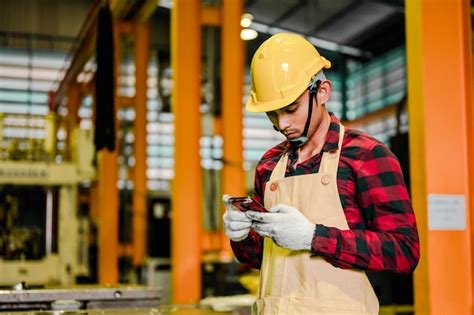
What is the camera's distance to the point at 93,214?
11875mm

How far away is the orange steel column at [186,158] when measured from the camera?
6.23 metres

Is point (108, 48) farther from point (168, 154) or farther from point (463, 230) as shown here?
point (168, 154)

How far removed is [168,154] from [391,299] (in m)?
11.0

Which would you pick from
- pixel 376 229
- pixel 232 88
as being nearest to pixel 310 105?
pixel 376 229

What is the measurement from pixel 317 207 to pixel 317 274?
0.20 meters

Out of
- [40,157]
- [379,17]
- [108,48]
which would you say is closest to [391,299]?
[108,48]

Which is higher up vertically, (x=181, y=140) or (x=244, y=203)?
(x=181, y=140)

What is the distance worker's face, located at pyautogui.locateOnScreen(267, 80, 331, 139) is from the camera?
2.14 m

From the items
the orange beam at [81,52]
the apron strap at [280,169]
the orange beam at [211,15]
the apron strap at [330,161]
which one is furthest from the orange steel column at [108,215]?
the apron strap at [330,161]

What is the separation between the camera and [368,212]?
204 centimetres

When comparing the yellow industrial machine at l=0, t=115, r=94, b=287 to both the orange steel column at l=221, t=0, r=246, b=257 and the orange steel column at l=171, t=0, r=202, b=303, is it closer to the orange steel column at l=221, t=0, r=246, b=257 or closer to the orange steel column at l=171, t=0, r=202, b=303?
the orange steel column at l=221, t=0, r=246, b=257

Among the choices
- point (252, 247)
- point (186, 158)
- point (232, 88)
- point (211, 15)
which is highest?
point (211, 15)

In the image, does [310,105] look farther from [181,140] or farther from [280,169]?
[181,140]

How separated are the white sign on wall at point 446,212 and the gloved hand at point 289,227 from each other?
170cm
